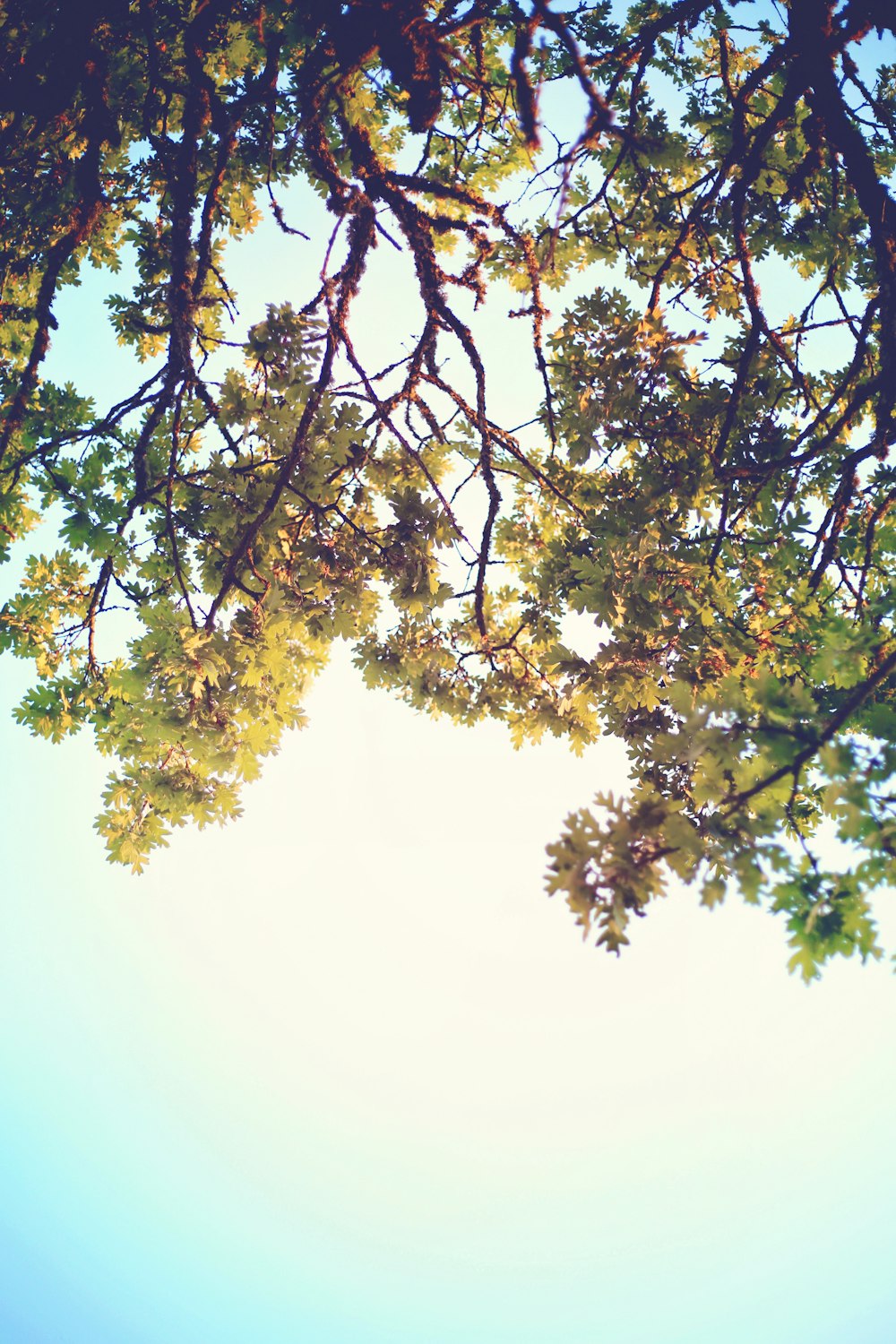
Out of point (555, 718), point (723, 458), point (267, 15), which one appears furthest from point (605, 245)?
point (555, 718)

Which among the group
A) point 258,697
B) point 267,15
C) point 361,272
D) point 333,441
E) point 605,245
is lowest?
point 258,697

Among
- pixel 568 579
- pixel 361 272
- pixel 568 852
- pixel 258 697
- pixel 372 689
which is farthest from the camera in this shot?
pixel 372 689

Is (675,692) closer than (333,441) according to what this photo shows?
Yes

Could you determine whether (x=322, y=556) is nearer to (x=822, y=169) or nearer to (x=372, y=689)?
(x=372, y=689)

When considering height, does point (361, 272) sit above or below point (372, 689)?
above

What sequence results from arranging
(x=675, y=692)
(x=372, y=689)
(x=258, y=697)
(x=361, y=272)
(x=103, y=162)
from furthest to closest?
(x=103, y=162), (x=372, y=689), (x=258, y=697), (x=361, y=272), (x=675, y=692)

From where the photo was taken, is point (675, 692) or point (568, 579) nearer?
point (675, 692)

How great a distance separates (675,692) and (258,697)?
2.63 metres

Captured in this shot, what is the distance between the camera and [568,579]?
14.7 ft

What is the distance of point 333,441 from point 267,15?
3.38m

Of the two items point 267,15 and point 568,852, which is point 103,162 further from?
point 568,852

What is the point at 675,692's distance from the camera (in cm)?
229

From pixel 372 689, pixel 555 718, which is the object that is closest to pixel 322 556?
pixel 372 689

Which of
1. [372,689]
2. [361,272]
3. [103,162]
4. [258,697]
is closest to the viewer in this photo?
[361,272]
